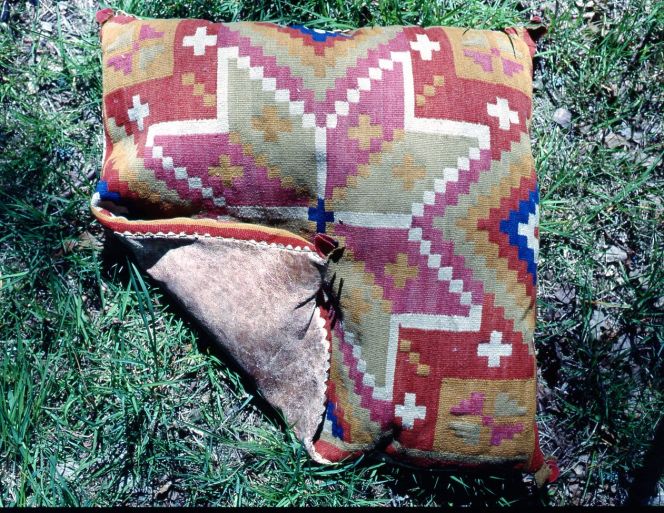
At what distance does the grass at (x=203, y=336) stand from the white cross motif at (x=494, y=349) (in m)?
0.47

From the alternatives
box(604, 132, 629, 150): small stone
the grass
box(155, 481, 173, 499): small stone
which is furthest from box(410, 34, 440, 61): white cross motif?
box(155, 481, 173, 499): small stone

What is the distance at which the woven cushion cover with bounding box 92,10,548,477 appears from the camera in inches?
56.4

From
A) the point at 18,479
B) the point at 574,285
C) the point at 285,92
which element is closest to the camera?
the point at 285,92

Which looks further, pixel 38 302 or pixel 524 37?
pixel 38 302

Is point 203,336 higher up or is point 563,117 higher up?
point 563,117

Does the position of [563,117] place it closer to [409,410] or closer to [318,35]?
[318,35]

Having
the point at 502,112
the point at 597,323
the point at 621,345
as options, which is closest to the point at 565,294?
the point at 597,323

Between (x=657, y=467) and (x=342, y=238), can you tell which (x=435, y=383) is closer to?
(x=342, y=238)

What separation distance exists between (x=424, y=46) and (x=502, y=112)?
240 mm

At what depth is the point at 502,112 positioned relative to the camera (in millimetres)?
1499

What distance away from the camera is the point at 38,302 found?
183 cm

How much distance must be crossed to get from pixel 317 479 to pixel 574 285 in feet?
3.16

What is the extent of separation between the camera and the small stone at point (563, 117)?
1985 millimetres

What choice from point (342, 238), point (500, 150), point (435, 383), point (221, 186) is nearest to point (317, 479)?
point (435, 383)
